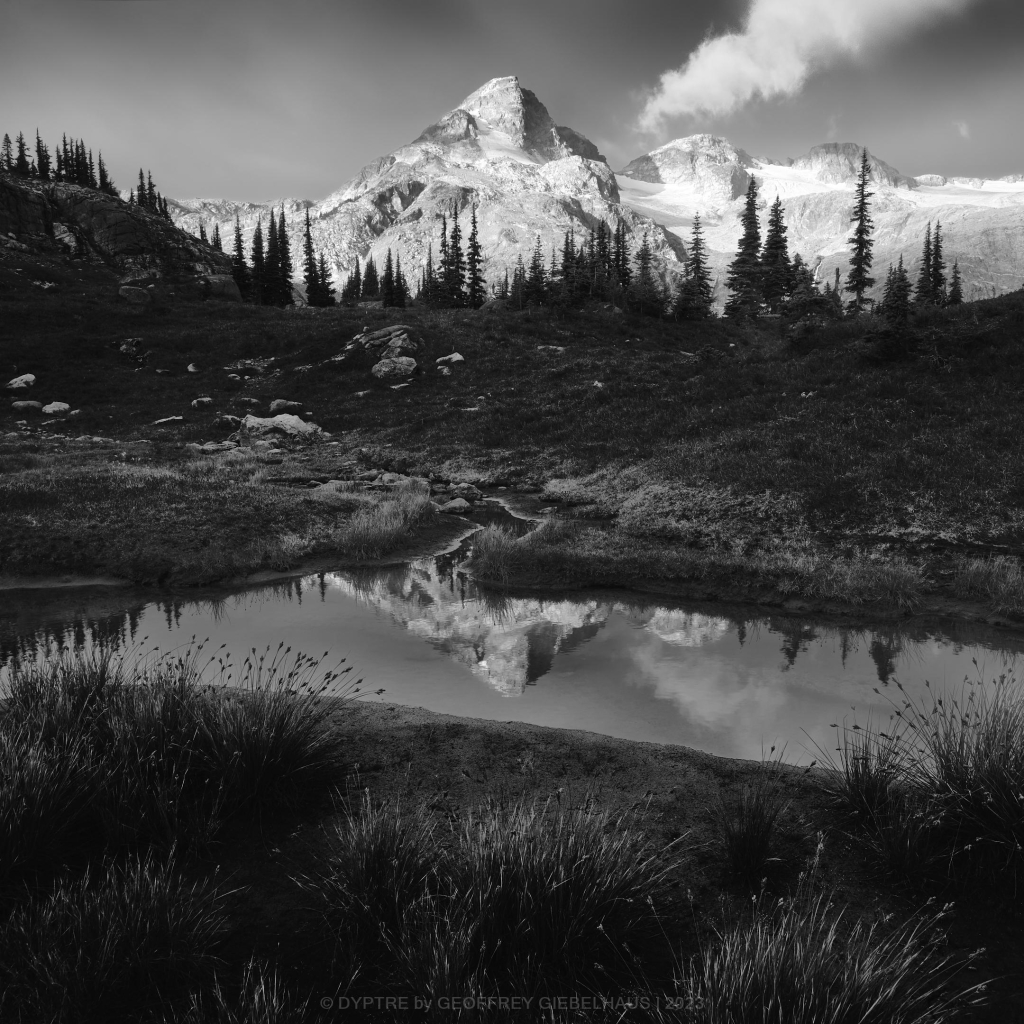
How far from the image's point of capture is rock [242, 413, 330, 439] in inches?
1539

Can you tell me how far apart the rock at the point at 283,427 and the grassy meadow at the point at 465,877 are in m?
34.3

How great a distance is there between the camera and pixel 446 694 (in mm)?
9164

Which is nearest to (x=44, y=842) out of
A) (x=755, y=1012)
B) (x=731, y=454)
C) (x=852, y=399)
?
(x=755, y=1012)

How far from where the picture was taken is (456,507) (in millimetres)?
23359

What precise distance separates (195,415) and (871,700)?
4638 centimetres

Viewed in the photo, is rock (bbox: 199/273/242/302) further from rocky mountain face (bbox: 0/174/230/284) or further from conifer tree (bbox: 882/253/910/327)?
conifer tree (bbox: 882/253/910/327)

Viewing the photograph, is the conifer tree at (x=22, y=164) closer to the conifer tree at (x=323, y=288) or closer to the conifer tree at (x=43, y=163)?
the conifer tree at (x=43, y=163)

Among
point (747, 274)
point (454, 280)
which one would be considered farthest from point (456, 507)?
point (454, 280)

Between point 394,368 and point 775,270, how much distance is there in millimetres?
49782

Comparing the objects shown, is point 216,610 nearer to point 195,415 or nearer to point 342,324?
point 195,415

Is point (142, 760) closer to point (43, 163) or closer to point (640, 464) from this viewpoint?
point (640, 464)

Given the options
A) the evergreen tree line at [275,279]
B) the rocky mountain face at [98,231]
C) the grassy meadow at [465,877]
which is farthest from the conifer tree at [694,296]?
the grassy meadow at [465,877]

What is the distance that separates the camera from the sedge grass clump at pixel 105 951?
3146 millimetres

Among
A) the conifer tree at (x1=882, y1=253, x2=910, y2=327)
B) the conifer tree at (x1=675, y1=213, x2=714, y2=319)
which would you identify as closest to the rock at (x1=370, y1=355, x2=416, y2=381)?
the conifer tree at (x1=882, y1=253, x2=910, y2=327)
